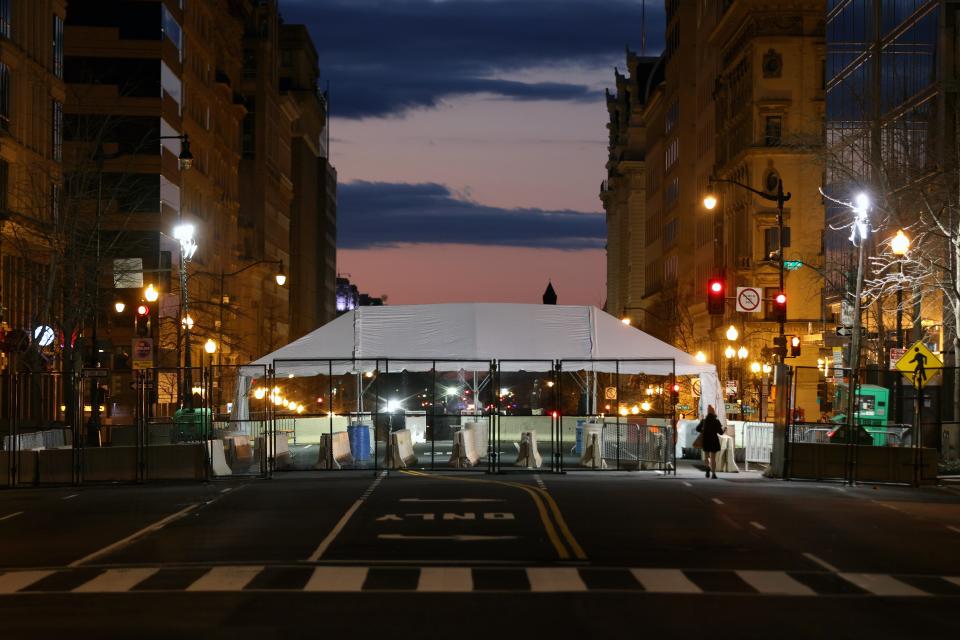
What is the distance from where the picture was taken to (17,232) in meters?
59.3

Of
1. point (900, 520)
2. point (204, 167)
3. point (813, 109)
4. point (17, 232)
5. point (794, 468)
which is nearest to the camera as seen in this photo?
point (900, 520)

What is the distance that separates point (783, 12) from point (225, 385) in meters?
44.7

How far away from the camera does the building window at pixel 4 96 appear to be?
5997 centimetres

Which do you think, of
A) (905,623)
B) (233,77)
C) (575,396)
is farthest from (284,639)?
(233,77)

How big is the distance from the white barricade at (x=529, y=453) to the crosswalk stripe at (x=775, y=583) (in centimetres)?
2293

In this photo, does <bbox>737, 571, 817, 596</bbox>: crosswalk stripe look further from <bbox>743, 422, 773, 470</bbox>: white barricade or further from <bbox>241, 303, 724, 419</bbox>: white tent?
<bbox>241, 303, 724, 419</bbox>: white tent

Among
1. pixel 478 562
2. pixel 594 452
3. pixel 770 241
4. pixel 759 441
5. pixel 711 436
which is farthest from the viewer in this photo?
pixel 770 241

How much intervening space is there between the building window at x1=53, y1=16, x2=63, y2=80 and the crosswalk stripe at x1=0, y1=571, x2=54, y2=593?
50832mm

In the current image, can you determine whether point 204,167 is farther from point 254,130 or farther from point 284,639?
point 284,639

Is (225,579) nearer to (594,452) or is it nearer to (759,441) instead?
(594,452)

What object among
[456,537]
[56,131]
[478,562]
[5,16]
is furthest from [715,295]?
[56,131]

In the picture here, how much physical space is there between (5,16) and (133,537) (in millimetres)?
42034

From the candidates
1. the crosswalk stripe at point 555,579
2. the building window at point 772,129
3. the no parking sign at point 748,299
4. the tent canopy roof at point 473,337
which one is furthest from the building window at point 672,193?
the crosswalk stripe at point 555,579

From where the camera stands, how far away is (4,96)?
60.5m
